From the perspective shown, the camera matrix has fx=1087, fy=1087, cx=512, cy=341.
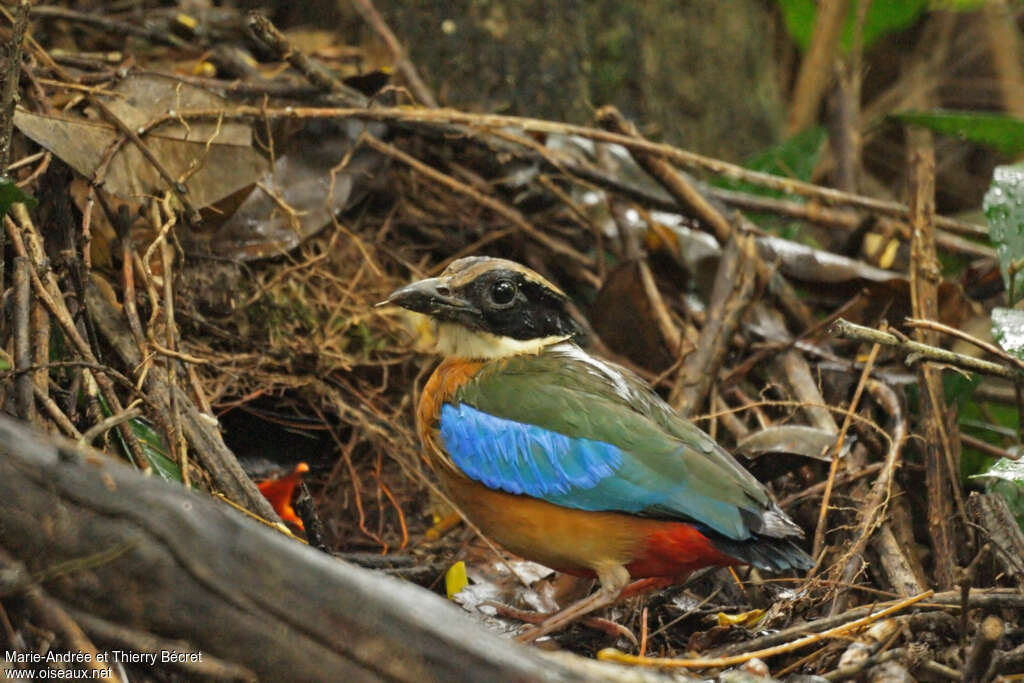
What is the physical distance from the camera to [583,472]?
313 centimetres

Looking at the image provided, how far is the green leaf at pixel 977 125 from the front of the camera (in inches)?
223

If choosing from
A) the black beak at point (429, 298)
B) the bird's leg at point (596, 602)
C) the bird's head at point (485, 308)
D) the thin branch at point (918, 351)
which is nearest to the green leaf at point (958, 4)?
the thin branch at point (918, 351)

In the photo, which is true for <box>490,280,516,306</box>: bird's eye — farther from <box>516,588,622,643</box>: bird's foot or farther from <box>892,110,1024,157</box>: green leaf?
<box>892,110,1024,157</box>: green leaf

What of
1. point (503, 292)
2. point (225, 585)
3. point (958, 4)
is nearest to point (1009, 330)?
point (503, 292)

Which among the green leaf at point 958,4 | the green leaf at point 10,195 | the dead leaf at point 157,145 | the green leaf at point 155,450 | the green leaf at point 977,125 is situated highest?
the green leaf at point 958,4

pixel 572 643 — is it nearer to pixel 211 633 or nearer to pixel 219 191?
pixel 211 633

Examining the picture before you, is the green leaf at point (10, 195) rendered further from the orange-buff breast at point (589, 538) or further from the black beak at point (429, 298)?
the orange-buff breast at point (589, 538)

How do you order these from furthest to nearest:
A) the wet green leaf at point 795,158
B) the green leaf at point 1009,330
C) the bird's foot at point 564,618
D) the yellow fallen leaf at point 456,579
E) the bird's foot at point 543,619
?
1. the wet green leaf at point 795,158
2. the yellow fallen leaf at point 456,579
3. the green leaf at point 1009,330
4. the bird's foot at point 543,619
5. the bird's foot at point 564,618

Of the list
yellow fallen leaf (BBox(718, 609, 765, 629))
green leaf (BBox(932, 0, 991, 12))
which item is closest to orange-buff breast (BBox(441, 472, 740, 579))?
yellow fallen leaf (BBox(718, 609, 765, 629))

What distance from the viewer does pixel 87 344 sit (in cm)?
331

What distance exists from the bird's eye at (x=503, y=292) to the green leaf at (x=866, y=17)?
4580 mm

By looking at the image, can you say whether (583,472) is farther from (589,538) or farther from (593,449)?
(589,538)

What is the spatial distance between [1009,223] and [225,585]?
3154mm

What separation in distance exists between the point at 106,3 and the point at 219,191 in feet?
5.57
